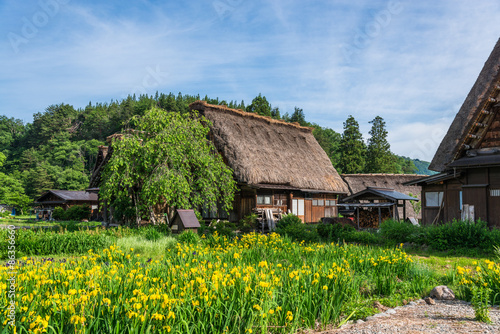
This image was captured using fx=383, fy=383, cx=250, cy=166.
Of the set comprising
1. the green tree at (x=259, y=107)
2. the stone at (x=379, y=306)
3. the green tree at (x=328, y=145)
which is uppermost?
the green tree at (x=259, y=107)

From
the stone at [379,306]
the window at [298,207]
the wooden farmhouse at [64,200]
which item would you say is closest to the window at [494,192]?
Answer: the stone at [379,306]

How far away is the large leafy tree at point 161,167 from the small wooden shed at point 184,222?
2379 millimetres

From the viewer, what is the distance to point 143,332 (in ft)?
11.0

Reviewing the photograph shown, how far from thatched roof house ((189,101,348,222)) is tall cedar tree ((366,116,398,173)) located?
49.2 feet

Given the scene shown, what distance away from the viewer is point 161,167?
1770 cm

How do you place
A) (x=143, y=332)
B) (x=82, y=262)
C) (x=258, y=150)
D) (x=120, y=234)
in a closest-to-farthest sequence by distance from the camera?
1. (x=143, y=332)
2. (x=82, y=262)
3. (x=120, y=234)
4. (x=258, y=150)

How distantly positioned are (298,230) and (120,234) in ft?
21.5

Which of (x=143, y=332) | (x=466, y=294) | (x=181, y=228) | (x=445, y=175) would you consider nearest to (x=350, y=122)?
(x=445, y=175)

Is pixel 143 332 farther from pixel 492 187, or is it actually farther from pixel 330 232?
pixel 492 187

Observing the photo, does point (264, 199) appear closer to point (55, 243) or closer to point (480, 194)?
point (480, 194)

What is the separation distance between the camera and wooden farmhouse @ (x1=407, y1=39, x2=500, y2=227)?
47.1 feet

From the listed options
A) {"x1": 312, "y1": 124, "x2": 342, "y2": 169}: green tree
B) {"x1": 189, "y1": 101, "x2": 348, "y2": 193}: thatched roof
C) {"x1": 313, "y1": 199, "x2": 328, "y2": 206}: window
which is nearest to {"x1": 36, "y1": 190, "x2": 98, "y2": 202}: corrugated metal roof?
{"x1": 189, "y1": 101, "x2": 348, "y2": 193}: thatched roof

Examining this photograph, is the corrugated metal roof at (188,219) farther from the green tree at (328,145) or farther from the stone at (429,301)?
the green tree at (328,145)

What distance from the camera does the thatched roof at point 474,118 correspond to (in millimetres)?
14625
